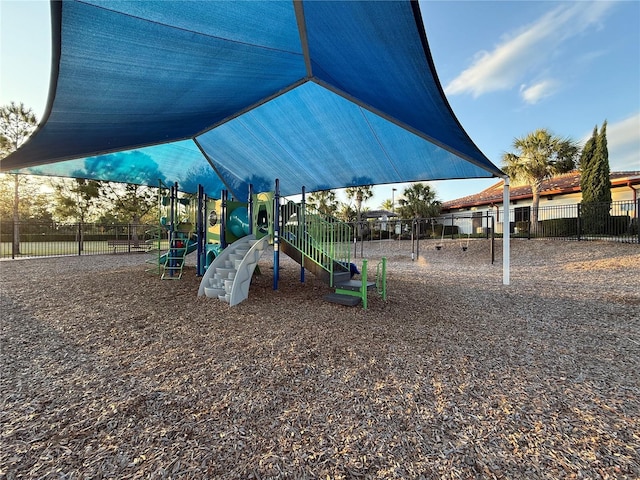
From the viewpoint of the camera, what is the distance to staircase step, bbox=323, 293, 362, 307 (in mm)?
4855

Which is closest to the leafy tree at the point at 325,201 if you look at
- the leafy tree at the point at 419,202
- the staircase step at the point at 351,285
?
the leafy tree at the point at 419,202

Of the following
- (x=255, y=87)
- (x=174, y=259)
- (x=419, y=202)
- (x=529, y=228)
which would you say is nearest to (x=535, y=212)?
(x=529, y=228)

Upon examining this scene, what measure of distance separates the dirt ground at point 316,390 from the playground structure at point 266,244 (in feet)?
1.68

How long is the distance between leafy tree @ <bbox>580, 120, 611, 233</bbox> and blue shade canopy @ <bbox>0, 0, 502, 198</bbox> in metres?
12.1

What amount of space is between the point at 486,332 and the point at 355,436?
279cm

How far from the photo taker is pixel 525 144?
55.1 feet

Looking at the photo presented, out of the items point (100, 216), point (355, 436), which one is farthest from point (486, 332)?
point (100, 216)

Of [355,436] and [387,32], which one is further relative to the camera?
[387,32]

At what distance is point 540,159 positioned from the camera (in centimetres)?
1603

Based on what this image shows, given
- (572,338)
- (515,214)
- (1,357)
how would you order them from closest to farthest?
(1,357) → (572,338) → (515,214)

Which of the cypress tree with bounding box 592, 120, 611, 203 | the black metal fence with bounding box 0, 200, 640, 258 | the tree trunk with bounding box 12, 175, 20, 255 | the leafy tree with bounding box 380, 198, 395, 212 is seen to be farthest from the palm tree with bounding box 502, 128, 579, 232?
the tree trunk with bounding box 12, 175, 20, 255

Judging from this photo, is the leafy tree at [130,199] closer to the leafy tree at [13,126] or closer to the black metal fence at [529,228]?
the black metal fence at [529,228]

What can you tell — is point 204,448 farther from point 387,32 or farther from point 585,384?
A: point 387,32

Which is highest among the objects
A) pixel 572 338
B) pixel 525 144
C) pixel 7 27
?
pixel 525 144
